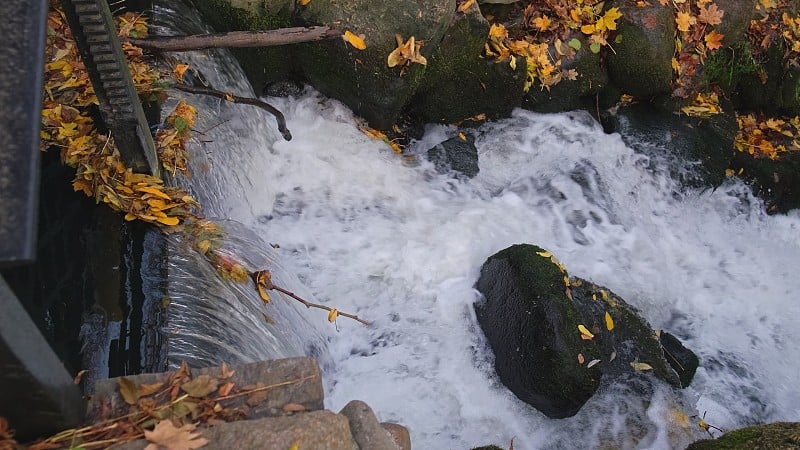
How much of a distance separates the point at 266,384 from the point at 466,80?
14.9 ft

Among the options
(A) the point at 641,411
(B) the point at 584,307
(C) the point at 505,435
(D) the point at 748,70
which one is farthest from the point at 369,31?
(D) the point at 748,70

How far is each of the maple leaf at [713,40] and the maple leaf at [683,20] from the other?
13.6 inches

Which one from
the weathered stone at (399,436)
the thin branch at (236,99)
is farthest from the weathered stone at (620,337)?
the thin branch at (236,99)

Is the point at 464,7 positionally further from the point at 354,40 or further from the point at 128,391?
the point at 128,391

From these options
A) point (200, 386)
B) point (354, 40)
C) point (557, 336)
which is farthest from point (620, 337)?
point (200, 386)

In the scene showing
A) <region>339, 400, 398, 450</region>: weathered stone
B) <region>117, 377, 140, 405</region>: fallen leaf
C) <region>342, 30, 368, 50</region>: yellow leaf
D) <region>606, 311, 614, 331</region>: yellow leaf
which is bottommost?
<region>606, 311, 614, 331</region>: yellow leaf

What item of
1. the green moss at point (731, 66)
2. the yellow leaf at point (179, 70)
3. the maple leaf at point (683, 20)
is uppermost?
the yellow leaf at point (179, 70)

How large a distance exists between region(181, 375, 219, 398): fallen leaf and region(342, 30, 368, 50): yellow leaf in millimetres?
3624

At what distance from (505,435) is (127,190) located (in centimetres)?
313

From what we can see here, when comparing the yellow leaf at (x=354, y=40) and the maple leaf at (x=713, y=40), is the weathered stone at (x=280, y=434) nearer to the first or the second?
the yellow leaf at (x=354, y=40)

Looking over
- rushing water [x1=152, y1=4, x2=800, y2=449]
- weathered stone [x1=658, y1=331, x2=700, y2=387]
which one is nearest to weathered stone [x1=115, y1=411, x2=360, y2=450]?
rushing water [x1=152, y1=4, x2=800, y2=449]

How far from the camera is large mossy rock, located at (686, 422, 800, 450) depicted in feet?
10.2

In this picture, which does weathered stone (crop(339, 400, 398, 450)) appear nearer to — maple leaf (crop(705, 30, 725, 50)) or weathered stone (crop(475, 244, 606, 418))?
weathered stone (crop(475, 244, 606, 418))

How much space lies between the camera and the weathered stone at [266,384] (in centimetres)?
218
